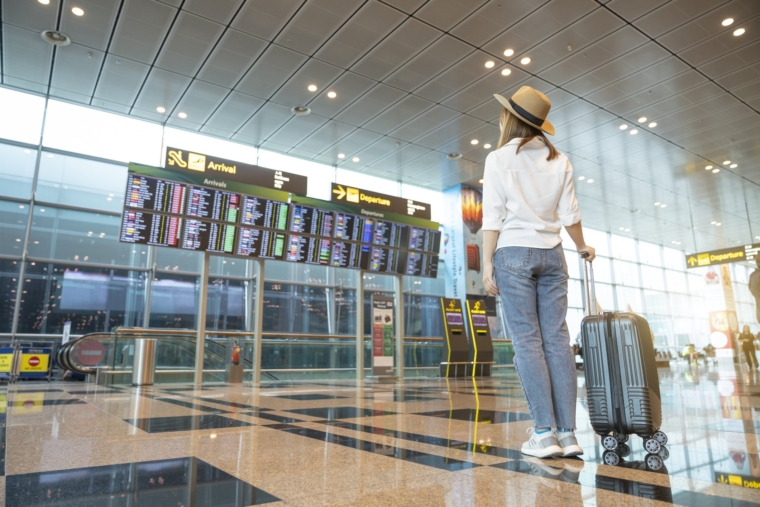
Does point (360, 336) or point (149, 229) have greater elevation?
point (149, 229)

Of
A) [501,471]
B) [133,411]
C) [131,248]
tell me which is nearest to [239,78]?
[131,248]

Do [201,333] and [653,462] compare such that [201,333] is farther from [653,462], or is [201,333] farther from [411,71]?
[653,462]

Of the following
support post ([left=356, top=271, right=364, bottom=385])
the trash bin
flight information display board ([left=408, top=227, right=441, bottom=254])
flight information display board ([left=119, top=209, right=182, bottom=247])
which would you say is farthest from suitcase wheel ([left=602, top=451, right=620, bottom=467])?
flight information display board ([left=408, top=227, right=441, bottom=254])

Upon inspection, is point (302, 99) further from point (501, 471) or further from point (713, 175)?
point (713, 175)

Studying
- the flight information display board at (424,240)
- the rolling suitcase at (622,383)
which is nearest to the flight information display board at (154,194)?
the flight information display board at (424,240)

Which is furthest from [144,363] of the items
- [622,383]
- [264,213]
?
[622,383]

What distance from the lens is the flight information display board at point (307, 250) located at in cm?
972

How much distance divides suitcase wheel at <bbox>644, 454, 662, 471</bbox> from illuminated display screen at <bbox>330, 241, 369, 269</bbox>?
8681 mm

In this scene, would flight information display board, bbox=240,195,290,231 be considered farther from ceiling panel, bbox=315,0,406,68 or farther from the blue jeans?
the blue jeans

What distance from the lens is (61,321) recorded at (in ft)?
38.5

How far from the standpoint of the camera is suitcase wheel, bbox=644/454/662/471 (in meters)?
1.76

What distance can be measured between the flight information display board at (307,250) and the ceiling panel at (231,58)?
350 centimetres

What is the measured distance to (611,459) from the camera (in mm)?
1854

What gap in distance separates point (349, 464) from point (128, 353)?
780 cm
